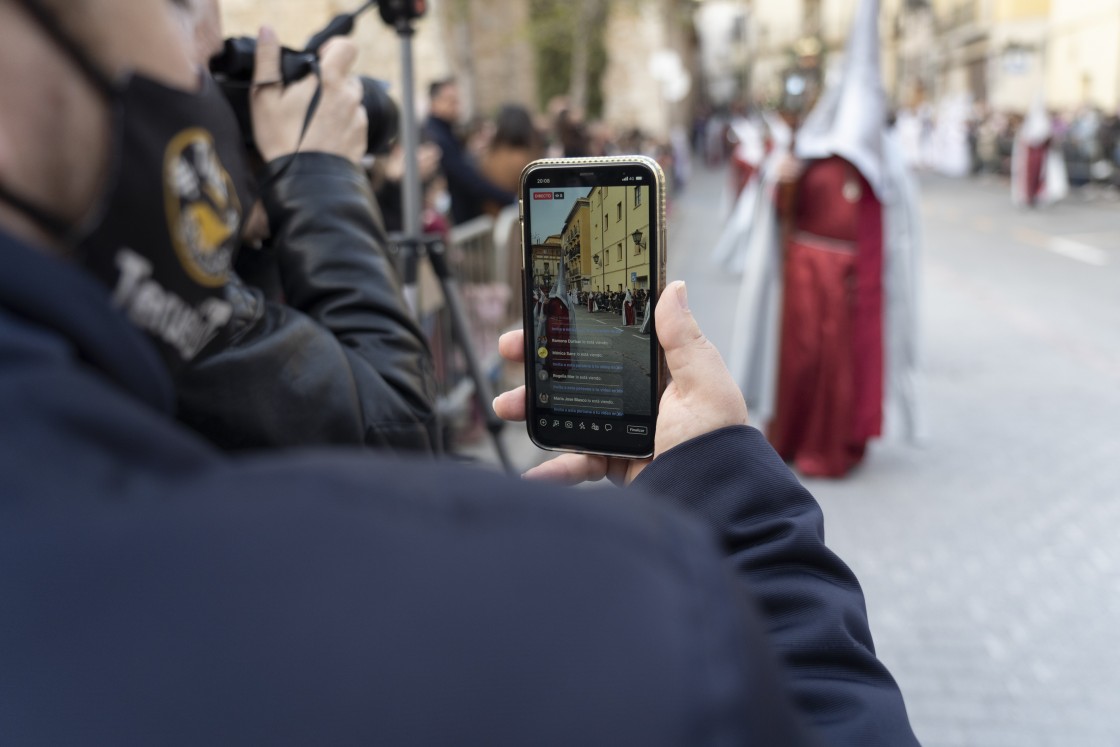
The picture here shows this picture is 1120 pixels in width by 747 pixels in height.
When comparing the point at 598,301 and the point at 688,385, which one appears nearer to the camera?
A: the point at 688,385

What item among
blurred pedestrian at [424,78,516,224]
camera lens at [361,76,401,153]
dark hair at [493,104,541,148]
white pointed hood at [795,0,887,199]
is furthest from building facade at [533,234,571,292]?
dark hair at [493,104,541,148]

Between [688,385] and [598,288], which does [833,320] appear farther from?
[688,385]

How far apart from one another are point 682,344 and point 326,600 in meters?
0.78

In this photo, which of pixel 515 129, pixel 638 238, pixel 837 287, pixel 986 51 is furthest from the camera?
pixel 986 51

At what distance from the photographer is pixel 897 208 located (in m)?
5.19

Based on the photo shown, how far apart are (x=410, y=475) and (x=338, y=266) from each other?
3.48 ft

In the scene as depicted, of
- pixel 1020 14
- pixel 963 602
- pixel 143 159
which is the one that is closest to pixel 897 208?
pixel 963 602

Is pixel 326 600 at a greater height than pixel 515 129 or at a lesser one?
greater

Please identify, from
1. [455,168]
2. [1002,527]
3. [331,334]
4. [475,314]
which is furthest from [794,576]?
[455,168]

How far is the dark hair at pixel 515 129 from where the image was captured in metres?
6.78

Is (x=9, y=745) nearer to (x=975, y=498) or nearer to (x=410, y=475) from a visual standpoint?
(x=410, y=475)

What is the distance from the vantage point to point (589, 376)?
144cm

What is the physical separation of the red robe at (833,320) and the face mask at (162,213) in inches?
188

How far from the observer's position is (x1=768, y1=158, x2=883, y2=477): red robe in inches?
206
